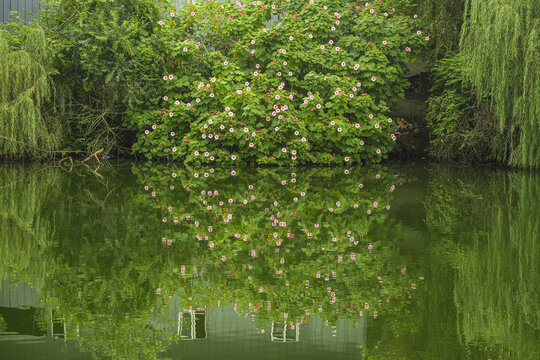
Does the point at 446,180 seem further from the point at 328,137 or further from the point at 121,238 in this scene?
the point at 121,238

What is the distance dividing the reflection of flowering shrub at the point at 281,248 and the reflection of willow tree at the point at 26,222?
105cm

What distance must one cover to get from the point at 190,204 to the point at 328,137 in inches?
267

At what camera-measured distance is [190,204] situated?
8.80 m

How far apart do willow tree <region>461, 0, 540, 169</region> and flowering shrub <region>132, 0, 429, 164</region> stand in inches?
90.9

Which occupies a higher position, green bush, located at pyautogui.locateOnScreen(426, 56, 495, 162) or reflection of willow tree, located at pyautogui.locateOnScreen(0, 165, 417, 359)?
green bush, located at pyautogui.locateOnScreen(426, 56, 495, 162)

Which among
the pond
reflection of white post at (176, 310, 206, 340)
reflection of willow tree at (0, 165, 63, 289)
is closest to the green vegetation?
reflection of willow tree at (0, 165, 63, 289)

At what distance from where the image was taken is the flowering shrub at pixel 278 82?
49.2 feet

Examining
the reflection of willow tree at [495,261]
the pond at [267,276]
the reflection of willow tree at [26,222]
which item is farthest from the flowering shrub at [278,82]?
the pond at [267,276]

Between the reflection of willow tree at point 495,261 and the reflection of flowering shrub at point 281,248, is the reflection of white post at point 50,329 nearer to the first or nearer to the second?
the reflection of flowering shrub at point 281,248

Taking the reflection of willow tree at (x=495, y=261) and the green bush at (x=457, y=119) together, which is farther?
the green bush at (x=457, y=119)

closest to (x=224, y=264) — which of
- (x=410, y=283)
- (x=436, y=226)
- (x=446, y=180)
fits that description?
(x=410, y=283)

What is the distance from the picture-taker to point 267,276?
5.01 meters

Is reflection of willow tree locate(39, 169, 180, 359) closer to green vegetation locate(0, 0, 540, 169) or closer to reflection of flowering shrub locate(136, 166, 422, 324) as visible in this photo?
reflection of flowering shrub locate(136, 166, 422, 324)

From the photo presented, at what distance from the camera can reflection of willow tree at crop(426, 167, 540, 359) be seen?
3.87 meters
